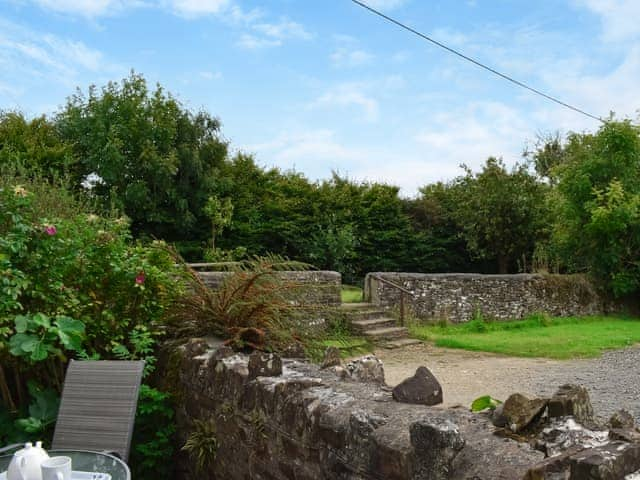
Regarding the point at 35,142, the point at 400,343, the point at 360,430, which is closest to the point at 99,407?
the point at 360,430

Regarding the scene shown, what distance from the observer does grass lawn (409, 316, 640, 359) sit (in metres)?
9.12

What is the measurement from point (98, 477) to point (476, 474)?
1.46m

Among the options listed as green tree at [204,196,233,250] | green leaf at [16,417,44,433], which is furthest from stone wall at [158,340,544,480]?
green tree at [204,196,233,250]

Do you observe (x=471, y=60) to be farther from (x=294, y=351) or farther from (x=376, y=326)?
(x=294, y=351)

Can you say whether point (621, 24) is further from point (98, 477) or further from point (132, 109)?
point (132, 109)

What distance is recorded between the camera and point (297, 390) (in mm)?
2402

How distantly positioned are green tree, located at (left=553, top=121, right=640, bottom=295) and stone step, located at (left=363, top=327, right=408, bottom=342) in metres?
7.08

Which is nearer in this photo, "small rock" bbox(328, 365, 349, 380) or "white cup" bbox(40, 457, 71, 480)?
"white cup" bbox(40, 457, 71, 480)

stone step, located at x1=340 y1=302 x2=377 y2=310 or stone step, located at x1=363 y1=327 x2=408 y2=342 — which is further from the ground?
stone step, located at x1=340 y1=302 x2=377 y2=310

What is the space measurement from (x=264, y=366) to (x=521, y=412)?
1374mm

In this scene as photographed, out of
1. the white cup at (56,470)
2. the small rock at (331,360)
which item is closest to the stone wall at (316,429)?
the small rock at (331,360)

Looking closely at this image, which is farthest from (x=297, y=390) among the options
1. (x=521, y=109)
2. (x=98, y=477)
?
(x=521, y=109)

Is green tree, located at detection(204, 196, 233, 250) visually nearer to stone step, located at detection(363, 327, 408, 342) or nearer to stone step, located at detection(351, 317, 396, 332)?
stone step, located at detection(351, 317, 396, 332)

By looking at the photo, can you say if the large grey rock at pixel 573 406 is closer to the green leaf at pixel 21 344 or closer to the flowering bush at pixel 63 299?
the flowering bush at pixel 63 299
